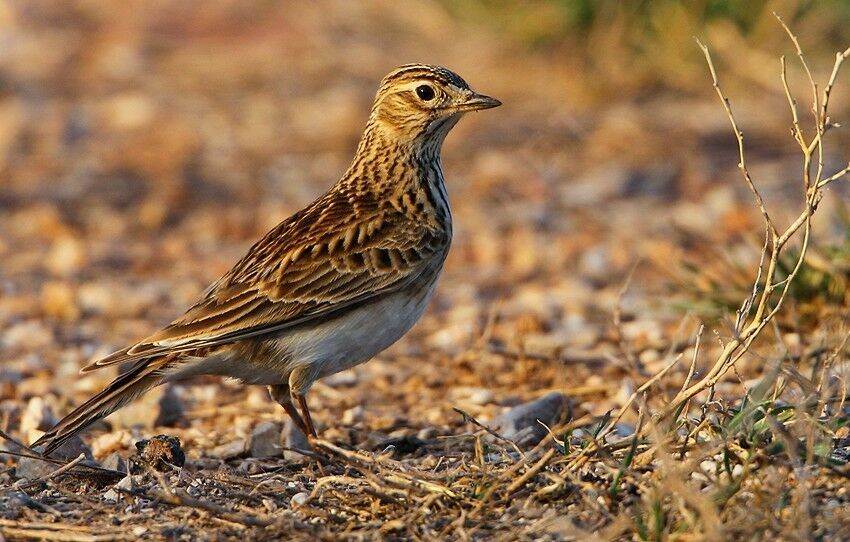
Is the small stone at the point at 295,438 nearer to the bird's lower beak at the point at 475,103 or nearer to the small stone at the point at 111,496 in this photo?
the small stone at the point at 111,496

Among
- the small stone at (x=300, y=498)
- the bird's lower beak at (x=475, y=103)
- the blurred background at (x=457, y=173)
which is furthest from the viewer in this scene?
the blurred background at (x=457, y=173)

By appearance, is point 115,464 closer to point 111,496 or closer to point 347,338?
point 111,496

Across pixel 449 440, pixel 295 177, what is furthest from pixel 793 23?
pixel 449 440

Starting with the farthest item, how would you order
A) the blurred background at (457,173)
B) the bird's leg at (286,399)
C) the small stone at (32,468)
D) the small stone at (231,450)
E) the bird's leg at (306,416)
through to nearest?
the blurred background at (457,173) < the bird's leg at (286,399) < the small stone at (231,450) < the bird's leg at (306,416) < the small stone at (32,468)

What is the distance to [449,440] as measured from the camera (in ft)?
18.4

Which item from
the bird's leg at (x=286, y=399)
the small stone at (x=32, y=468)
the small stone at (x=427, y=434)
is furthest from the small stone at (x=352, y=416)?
the small stone at (x=32, y=468)

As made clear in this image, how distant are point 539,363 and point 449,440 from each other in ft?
4.46

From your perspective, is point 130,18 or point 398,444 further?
point 130,18

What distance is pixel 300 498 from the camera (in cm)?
439


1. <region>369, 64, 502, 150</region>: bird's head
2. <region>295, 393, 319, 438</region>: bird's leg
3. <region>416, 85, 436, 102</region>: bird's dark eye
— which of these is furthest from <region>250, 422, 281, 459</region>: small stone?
<region>416, 85, 436, 102</region>: bird's dark eye

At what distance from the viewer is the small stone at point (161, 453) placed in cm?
495

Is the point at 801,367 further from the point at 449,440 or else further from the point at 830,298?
the point at 449,440

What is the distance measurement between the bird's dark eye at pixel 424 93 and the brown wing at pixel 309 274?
1.95ft

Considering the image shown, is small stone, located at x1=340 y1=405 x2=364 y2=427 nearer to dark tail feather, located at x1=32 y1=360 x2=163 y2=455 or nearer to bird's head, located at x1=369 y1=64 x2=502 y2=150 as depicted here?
dark tail feather, located at x1=32 y1=360 x2=163 y2=455
